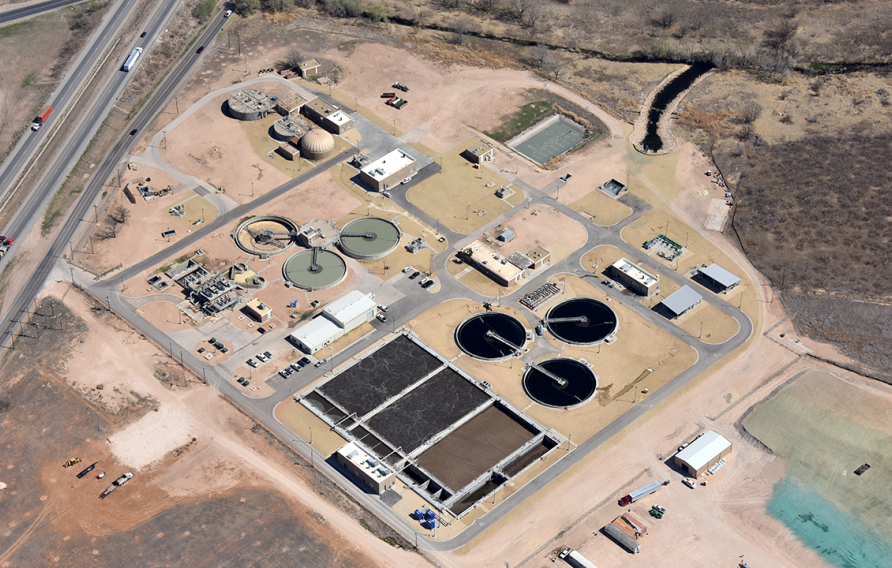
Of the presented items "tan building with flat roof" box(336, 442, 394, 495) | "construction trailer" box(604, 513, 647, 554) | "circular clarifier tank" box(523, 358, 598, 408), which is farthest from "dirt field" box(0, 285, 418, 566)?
"circular clarifier tank" box(523, 358, 598, 408)

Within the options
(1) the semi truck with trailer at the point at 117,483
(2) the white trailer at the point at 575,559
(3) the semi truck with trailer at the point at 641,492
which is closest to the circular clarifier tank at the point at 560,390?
(3) the semi truck with trailer at the point at 641,492

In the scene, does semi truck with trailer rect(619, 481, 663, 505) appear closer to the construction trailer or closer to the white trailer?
the construction trailer

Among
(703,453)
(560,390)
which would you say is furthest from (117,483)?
(703,453)

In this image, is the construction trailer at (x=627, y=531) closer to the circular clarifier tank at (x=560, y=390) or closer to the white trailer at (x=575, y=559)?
the white trailer at (x=575, y=559)

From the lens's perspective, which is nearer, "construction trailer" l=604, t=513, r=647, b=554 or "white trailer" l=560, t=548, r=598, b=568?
"white trailer" l=560, t=548, r=598, b=568

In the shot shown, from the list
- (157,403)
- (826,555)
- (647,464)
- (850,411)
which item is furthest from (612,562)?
(157,403)

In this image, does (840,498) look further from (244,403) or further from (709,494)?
(244,403)
